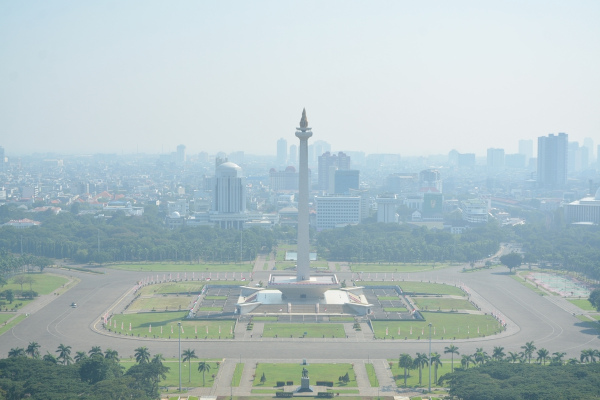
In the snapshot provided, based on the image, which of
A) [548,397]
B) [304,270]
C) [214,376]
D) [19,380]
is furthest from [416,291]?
[19,380]

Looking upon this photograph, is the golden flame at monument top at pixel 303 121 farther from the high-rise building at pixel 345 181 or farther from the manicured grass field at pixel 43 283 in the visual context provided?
the high-rise building at pixel 345 181

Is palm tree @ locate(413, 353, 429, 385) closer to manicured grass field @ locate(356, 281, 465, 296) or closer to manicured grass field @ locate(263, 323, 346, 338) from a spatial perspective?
manicured grass field @ locate(263, 323, 346, 338)

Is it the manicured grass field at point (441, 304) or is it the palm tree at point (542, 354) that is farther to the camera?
the manicured grass field at point (441, 304)

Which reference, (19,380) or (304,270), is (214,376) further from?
(304,270)

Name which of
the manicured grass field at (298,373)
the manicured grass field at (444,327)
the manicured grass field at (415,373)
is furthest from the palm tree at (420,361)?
the manicured grass field at (444,327)

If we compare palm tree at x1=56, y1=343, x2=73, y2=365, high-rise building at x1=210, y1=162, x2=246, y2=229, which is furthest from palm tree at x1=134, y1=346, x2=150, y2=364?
high-rise building at x1=210, y1=162, x2=246, y2=229
